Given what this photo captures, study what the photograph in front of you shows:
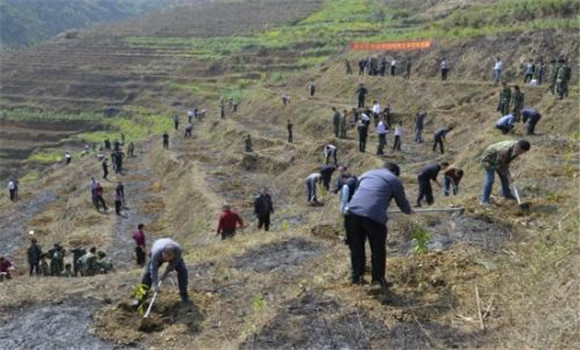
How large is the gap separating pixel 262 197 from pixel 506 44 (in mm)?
26606

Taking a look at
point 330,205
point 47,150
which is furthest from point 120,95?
point 330,205

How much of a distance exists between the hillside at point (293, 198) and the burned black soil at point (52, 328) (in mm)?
34

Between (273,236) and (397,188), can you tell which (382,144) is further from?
(397,188)

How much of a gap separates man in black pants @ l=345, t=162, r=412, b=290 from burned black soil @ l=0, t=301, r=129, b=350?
3692 millimetres

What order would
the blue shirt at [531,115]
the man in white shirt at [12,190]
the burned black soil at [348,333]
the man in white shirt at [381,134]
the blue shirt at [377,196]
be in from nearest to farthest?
the burned black soil at [348,333]
the blue shirt at [377,196]
the blue shirt at [531,115]
the man in white shirt at [381,134]
the man in white shirt at [12,190]

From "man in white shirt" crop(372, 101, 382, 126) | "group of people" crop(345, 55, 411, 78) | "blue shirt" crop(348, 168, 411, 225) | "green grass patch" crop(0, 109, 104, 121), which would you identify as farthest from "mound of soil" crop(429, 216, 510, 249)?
"green grass patch" crop(0, 109, 104, 121)

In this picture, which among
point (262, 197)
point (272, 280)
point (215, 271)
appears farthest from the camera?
point (262, 197)

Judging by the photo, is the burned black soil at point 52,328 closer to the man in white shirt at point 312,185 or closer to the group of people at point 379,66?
the man in white shirt at point 312,185

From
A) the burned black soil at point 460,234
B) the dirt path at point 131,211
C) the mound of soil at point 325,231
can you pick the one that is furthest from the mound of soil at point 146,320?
the dirt path at point 131,211

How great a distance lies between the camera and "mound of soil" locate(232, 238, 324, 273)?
11.3 meters

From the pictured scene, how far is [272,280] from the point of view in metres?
10.2

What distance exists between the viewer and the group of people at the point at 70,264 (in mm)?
17500

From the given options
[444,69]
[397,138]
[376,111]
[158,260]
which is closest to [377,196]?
[158,260]

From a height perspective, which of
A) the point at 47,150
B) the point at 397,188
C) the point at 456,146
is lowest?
the point at 47,150
